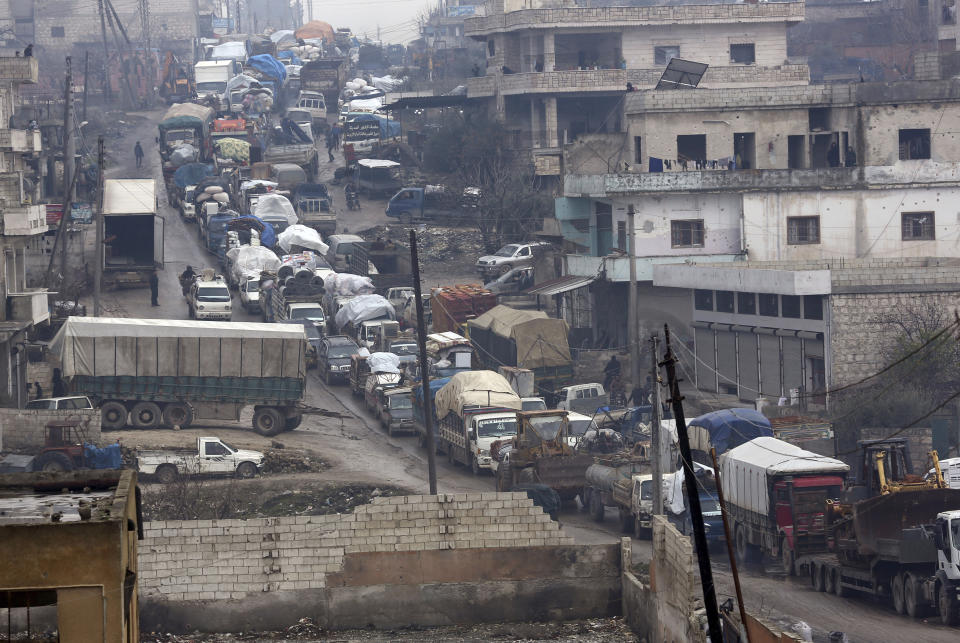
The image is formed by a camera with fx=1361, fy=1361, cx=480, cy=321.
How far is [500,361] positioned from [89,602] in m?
32.0

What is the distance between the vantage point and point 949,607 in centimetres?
2131

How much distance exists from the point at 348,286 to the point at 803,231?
15.9 m

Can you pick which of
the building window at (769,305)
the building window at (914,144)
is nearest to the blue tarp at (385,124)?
the building window at (914,144)

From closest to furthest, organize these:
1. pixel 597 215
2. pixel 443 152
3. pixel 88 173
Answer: pixel 597 215 < pixel 88 173 < pixel 443 152

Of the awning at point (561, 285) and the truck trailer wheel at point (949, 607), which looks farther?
the awning at point (561, 285)

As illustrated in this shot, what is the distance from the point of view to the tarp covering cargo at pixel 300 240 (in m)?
53.4

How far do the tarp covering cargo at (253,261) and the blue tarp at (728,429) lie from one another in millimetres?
21739

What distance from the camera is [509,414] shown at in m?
33.1

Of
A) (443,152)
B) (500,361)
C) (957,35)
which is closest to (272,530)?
(500,361)

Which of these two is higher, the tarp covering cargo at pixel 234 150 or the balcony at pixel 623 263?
the tarp covering cargo at pixel 234 150

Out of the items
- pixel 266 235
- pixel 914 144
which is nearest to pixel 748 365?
pixel 914 144

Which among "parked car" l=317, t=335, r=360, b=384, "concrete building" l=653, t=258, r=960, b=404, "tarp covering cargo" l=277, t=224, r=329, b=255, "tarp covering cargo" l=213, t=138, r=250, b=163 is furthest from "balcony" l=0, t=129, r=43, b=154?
"tarp covering cargo" l=213, t=138, r=250, b=163

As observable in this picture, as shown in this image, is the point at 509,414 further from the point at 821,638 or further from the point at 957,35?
the point at 957,35

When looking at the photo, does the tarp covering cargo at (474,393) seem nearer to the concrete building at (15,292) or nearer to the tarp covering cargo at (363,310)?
the tarp covering cargo at (363,310)
